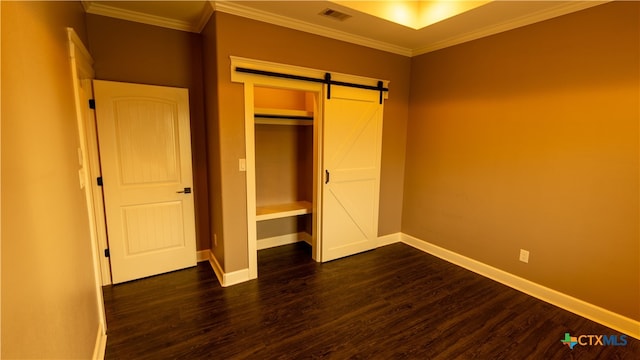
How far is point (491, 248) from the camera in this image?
130 inches

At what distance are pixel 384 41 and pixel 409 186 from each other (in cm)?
Result: 192

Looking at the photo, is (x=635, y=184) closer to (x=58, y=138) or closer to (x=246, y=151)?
(x=246, y=151)

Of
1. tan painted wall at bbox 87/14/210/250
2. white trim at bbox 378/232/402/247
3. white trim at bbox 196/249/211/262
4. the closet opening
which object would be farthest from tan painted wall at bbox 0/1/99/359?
white trim at bbox 378/232/402/247

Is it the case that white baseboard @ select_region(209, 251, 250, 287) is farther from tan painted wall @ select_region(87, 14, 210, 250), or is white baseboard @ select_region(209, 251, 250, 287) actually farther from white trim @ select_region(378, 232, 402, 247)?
white trim @ select_region(378, 232, 402, 247)

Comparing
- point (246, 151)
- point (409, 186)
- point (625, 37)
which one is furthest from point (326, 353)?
point (625, 37)

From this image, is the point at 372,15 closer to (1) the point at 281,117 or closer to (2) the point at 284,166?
(1) the point at 281,117

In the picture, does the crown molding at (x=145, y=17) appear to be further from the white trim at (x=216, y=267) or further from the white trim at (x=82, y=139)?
the white trim at (x=216, y=267)

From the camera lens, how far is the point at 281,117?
12.2 feet

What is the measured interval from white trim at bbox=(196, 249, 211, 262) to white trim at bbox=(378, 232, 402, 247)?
227 cm

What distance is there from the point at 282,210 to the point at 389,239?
163 cm

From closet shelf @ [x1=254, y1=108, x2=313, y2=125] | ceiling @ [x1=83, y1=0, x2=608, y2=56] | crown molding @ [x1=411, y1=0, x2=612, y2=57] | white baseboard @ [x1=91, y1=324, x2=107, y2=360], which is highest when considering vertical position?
ceiling @ [x1=83, y1=0, x2=608, y2=56]

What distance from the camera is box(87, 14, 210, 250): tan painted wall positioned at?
2.85 meters

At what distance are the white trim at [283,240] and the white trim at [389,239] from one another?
3.34 feet

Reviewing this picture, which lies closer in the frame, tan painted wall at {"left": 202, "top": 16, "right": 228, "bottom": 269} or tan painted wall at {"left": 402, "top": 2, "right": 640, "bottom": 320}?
tan painted wall at {"left": 402, "top": 2, "right": 640, "bottom": 320}
